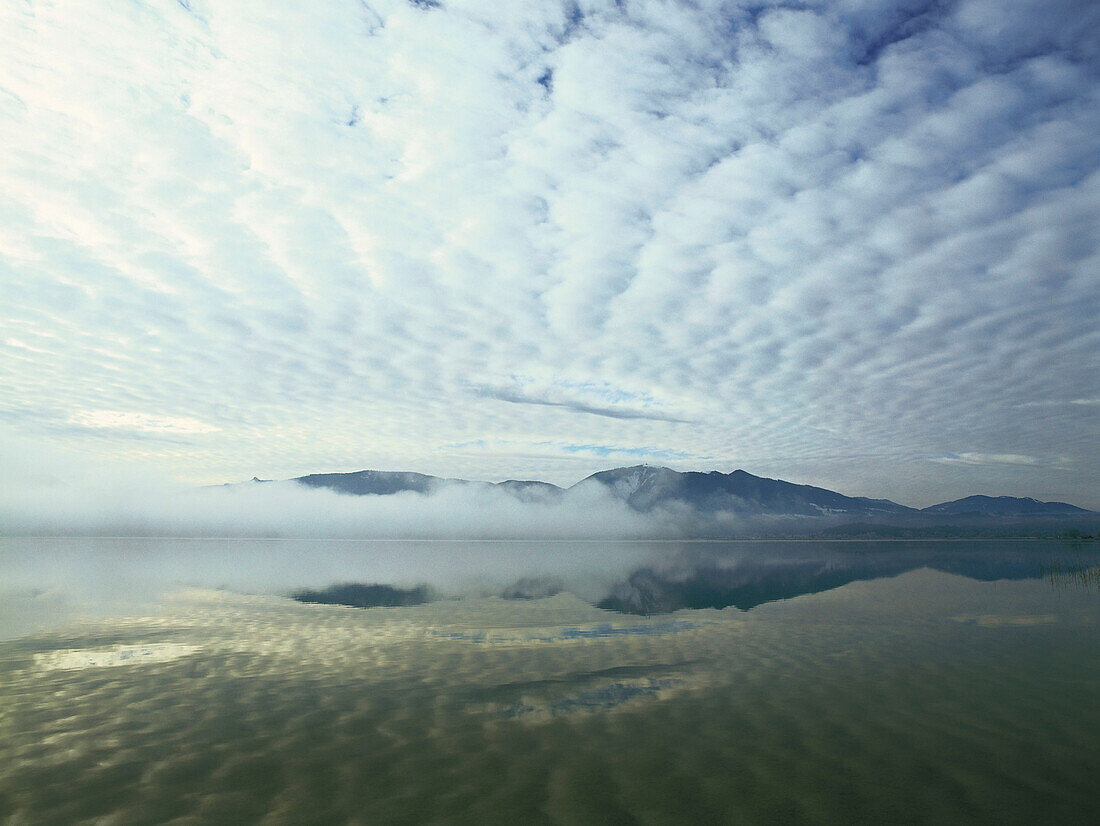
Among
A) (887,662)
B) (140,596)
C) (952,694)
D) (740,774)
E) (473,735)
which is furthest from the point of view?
(140,596)

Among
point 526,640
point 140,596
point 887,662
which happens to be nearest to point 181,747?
point 526,640

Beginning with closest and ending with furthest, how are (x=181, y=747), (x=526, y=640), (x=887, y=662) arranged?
(x=181, y=747)
(x=887, y=662)
(x=526, y=640)

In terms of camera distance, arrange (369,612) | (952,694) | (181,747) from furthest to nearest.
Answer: (369,612)
(952,694)
(181,747)

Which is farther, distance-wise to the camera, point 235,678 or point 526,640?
point 526,640

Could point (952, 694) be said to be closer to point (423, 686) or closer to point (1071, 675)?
point (1071, 675)

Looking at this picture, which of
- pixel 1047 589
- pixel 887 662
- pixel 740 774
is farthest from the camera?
pixel 1047 589

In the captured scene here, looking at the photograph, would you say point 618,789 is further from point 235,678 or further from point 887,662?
point 887,662

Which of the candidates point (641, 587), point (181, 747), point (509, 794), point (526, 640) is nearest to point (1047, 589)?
point (641, 587)
